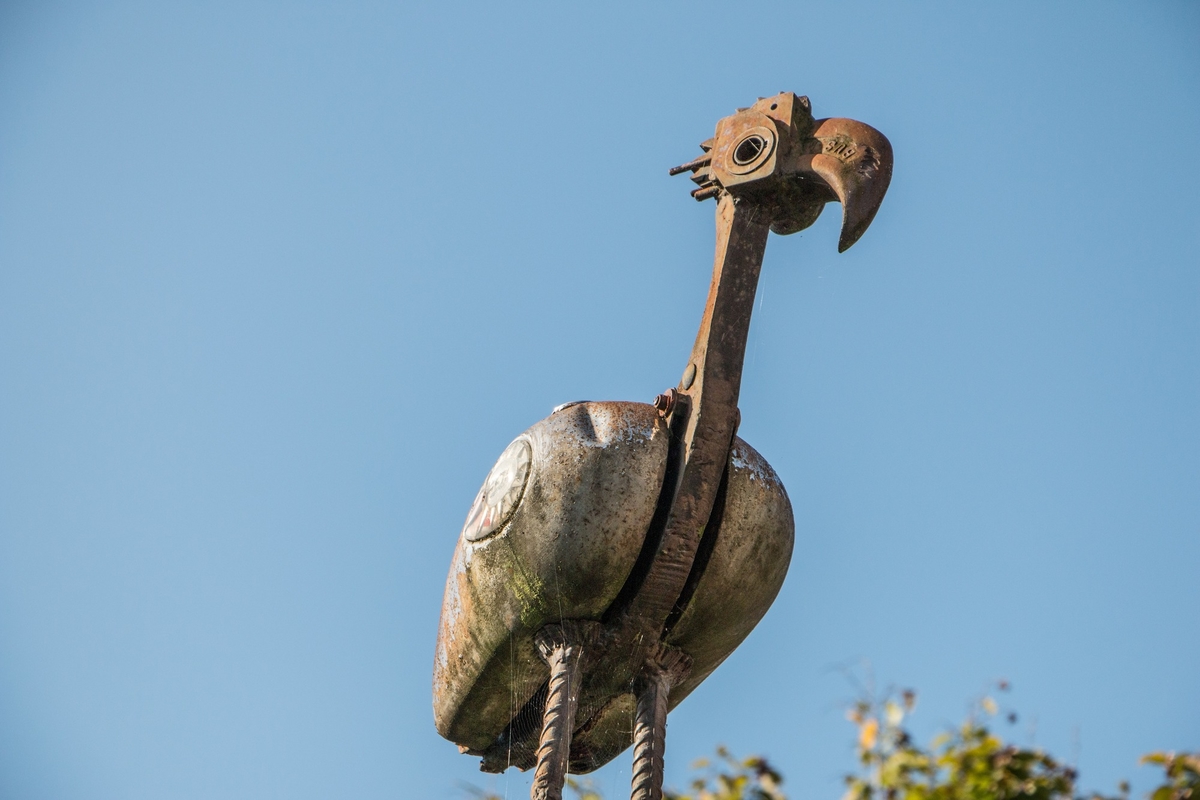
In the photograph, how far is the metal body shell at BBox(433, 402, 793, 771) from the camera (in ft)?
38.8

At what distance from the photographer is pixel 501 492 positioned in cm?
1238

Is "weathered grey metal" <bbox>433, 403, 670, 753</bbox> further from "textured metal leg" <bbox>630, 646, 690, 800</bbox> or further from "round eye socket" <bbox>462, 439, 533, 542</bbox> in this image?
"textured metal leg" <bbox>630, 646, 690, 800</bbox>

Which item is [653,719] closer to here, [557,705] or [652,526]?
[557,705]

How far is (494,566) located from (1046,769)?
6380mm

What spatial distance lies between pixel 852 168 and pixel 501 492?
3.57 m

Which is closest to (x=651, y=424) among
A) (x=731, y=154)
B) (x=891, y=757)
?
(x=731, y=154)

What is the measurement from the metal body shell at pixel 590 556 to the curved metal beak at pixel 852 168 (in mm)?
1920

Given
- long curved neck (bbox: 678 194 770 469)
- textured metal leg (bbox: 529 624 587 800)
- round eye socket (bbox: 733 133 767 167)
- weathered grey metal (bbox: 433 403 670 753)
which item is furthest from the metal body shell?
round eye socket (bbox: 733 133 767 167)

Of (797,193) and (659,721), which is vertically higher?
(797,193)

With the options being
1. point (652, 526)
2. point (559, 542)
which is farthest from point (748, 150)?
point (559, 542)

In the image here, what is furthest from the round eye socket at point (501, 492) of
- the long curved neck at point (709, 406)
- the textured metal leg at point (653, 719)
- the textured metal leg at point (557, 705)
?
the textured metal leg at point (653, 719)

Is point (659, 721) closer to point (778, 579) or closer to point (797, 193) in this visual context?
point (778, 579)

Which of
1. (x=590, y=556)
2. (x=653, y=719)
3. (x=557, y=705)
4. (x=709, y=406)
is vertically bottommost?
(x=557, y=705)

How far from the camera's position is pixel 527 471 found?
1222 cm
